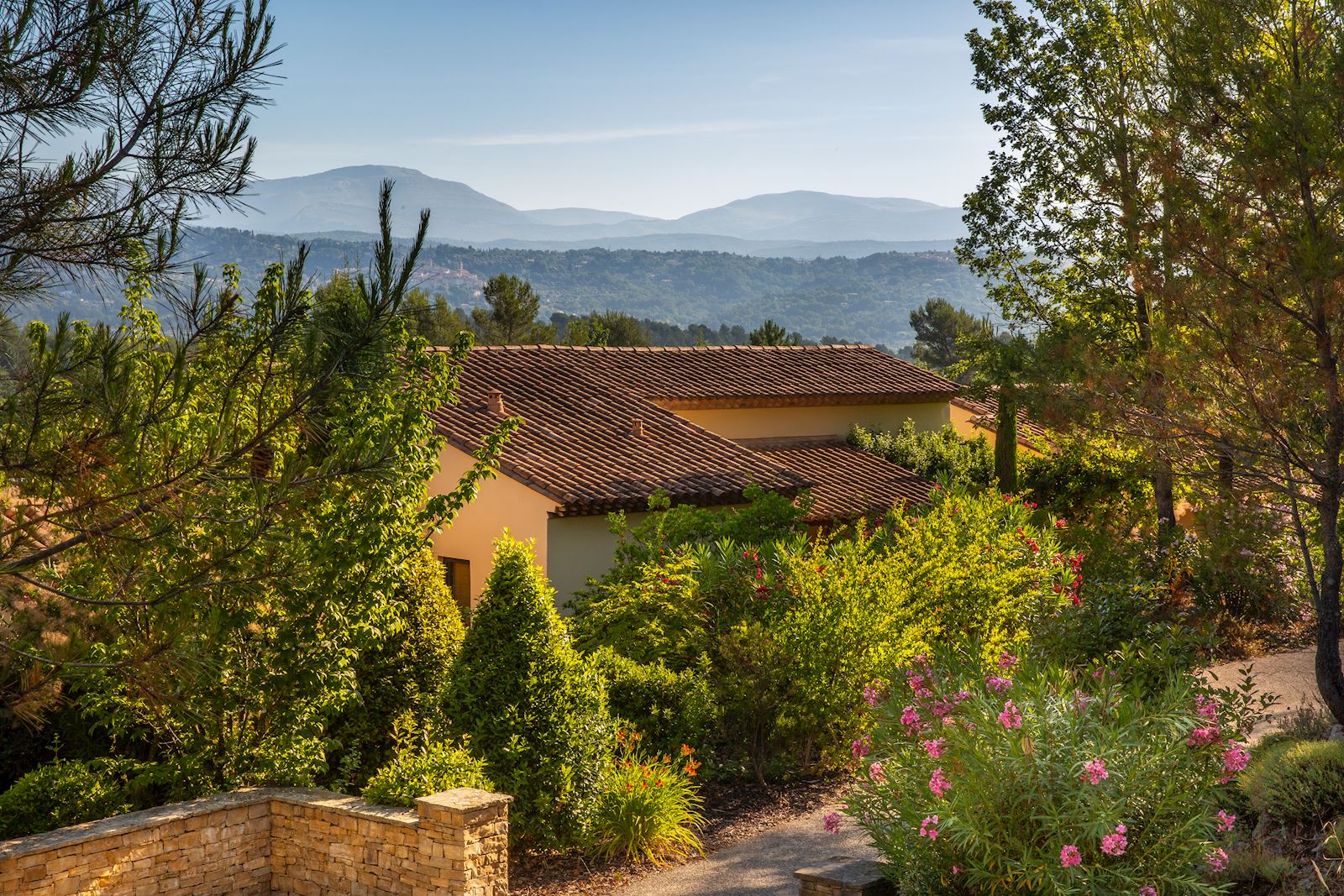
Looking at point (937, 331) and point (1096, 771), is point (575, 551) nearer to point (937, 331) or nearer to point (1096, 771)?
point (1096, 771)

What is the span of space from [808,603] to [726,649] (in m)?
0.95

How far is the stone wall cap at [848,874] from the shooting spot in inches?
279

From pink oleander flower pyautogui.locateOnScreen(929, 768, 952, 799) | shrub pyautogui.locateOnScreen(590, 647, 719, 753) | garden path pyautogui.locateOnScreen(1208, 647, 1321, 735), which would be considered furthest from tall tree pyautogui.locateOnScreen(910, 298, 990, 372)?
pink oleander flower pyautogui.locateOnScreen(929, 768, 952, 799)

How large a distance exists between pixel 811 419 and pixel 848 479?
3.26 meters

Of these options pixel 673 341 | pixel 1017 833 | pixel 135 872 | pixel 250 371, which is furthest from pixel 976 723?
pixel 673 341

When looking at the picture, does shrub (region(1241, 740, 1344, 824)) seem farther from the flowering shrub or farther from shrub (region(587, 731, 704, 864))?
shrub (region(587, 731, 704, 864))

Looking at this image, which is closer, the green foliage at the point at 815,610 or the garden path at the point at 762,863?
the garden path at the point at 762,863

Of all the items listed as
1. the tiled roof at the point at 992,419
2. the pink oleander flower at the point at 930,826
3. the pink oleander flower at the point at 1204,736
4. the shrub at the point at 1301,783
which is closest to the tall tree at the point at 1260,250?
the shrub at the point at 1301,783

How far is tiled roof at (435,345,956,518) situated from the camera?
57.8ft

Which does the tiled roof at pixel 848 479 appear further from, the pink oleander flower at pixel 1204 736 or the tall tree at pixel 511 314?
the tall tree at pixel 511 314

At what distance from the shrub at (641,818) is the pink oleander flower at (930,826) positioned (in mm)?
3283

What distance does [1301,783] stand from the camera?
7.67 m

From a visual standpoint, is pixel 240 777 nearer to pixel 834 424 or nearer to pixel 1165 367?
pixel 1165 367

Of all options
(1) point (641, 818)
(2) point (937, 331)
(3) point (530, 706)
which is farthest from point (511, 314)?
(1) point (641, 818)
